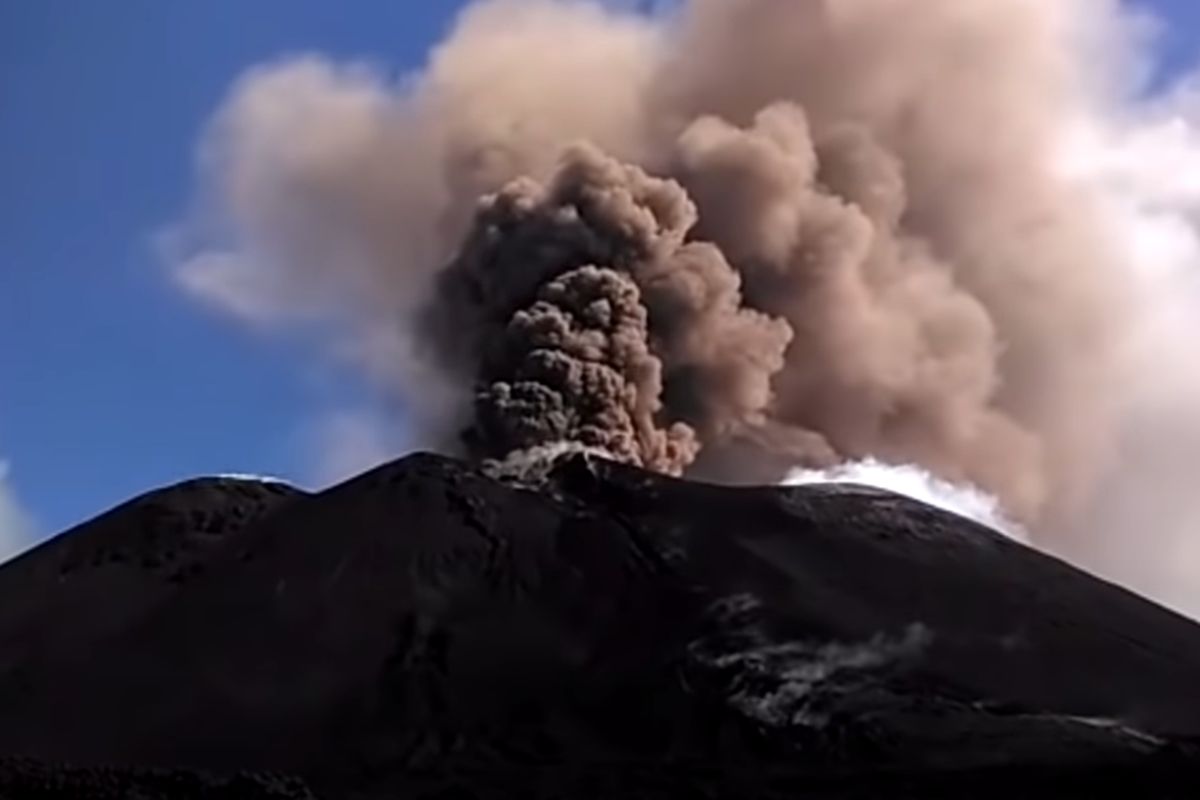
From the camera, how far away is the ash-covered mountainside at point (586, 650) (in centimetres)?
2364

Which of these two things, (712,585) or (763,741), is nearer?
(763,741)

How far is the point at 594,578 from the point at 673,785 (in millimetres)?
5955

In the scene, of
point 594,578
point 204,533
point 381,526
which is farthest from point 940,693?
A: point 204,533

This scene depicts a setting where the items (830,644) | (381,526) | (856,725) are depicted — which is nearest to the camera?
(856,725)

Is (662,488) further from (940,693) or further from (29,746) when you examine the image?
(29,746)

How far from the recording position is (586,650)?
89.7ft

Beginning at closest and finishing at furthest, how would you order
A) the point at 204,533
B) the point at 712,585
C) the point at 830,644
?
the point at 830,644 < the point at 712,585 < the point at 204,533

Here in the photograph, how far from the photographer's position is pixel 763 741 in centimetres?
2431

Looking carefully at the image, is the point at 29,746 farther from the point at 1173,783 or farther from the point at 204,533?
the point at 1173,783

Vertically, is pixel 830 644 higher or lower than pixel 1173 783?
higher

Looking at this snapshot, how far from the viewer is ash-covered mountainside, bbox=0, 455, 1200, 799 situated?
2364cm

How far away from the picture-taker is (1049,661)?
1038 inches

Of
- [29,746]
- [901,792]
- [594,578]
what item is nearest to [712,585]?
[594,578]

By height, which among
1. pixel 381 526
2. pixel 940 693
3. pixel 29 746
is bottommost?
pixel 29 746
